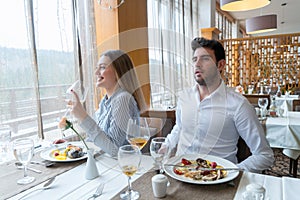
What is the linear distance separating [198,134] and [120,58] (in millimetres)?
678

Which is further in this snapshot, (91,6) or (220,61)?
(91,6)

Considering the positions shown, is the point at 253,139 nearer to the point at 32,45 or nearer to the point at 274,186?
the point at 274,186

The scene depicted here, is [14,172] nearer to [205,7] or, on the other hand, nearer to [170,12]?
[170,12]

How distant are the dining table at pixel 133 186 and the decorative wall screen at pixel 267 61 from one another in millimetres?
5394

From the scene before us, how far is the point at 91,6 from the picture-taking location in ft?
7.43

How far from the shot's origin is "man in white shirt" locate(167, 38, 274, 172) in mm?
1244

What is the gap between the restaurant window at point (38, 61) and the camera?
5.17ft

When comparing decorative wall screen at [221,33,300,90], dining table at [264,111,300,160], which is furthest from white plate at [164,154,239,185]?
decorative wall screen at [221,33,300,90]

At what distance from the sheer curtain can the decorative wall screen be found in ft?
6.03

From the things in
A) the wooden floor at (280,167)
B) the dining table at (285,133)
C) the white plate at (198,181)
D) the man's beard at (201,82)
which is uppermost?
the man's beard at (201,82)

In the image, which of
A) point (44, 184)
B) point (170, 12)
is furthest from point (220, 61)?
point (170, 12)

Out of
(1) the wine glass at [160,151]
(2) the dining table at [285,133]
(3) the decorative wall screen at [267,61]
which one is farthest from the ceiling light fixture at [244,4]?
(3) the decorative wall screen at [267,61]

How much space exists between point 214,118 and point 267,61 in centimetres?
547

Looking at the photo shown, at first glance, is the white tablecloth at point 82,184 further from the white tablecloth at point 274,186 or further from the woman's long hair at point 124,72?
the woman's long hair at point 124,72
